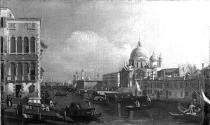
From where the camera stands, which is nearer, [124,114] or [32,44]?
[32,44]

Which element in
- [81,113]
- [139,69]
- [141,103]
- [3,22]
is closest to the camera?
[3,22]

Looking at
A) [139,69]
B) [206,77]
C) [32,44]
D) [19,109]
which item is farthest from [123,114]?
[32,44]

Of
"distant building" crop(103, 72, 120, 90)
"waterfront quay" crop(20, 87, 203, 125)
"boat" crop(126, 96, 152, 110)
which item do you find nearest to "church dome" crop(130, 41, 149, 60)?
"distant building" crop(103, 72, 120, 90)

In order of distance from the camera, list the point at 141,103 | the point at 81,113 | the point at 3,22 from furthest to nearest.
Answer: the point at 141,103
the point at 81,113
the point at 3,22

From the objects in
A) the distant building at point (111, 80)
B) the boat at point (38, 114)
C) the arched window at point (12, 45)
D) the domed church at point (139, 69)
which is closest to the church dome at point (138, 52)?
the domed church at point (139, 69)

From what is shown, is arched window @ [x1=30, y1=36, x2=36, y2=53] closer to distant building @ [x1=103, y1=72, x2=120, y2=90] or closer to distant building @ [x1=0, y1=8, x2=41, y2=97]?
distant building @ [x1=0, y1=8, x2=41, y2=97]

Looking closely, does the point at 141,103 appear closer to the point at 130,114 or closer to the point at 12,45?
the point at 130,114

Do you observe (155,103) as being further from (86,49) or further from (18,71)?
(18,71)

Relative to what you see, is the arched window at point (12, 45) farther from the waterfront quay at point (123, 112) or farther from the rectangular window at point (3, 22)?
the waterfront quay at point (123, 112)

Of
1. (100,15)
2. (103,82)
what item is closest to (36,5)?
(100,15)
